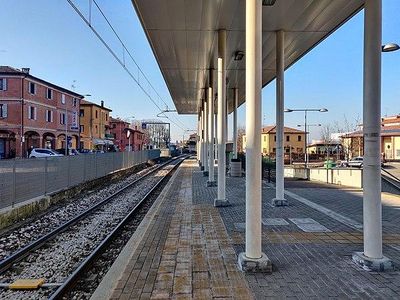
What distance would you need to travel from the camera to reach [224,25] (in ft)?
32.0

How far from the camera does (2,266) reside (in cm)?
600

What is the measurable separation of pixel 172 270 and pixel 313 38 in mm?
8324

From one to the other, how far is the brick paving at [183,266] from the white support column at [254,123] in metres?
0.49

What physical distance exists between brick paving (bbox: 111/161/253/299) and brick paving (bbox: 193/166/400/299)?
29 centimetres

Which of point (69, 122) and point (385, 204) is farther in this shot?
point (69, 122)

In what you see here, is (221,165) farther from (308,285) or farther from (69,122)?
(69,122)

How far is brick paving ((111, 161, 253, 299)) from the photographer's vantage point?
4316mm

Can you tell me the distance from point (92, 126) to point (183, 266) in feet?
215

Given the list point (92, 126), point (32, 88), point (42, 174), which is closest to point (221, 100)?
point (42, 174)

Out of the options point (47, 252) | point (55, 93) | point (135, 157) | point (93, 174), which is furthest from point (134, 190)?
→ point (55, 93)

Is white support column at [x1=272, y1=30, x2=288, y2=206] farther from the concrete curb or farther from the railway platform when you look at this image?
the concrete curb

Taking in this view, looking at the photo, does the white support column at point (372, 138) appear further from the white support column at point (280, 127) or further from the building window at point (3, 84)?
the building window at point (3, 84)

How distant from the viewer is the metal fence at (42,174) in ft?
33.6

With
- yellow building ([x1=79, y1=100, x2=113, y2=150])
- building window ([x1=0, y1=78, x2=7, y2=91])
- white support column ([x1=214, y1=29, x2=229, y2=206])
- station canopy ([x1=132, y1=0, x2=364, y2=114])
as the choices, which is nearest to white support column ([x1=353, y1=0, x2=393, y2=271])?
station canopy ([x1=132, y1=0, x2=364, y2=114])
